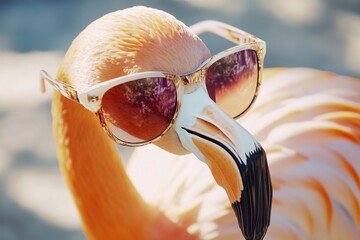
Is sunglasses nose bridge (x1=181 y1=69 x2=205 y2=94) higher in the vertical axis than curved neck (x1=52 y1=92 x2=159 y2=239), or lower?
higher

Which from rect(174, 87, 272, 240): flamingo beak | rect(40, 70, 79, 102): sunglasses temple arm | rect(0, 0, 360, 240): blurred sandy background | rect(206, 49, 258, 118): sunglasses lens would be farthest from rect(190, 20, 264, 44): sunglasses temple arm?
rect(0, 0, 360, 240): blurred sandy background

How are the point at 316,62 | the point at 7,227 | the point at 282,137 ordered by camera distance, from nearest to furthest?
the point at 282,137 < the point at 7,227 < the point at 316,62

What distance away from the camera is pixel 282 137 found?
4.28 feet

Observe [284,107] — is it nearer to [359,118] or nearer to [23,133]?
[359,118]

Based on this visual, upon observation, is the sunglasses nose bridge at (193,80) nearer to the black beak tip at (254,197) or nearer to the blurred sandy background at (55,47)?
the black beak tip at (254,197)

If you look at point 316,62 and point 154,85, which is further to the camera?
point 316,62

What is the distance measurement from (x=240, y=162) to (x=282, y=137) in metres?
0.37

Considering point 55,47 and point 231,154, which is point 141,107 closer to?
point 231,154

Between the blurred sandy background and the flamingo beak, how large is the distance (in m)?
0.79

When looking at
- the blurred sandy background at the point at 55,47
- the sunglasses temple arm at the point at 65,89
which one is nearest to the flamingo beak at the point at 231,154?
the sunglasses temple arm at the point at 65,89

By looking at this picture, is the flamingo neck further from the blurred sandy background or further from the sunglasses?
the blurred sandy background

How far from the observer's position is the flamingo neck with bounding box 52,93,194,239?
1.10 meters

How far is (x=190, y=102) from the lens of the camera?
991 mm

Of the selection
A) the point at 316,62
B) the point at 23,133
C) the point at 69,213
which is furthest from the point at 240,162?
the point at 316,62
